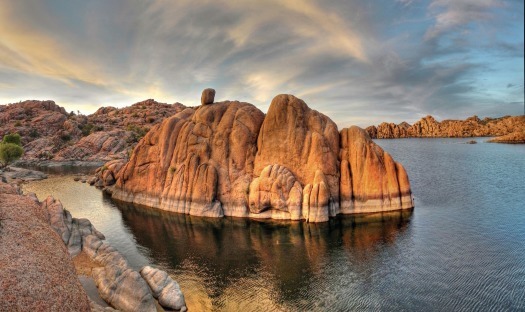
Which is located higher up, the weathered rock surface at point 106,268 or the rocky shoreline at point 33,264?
the rocky shoreline at point 33,264

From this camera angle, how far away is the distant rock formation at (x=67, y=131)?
140750mm

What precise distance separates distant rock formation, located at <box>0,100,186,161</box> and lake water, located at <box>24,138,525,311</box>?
3475 inches

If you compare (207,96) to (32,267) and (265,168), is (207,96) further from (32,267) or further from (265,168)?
(32,267)

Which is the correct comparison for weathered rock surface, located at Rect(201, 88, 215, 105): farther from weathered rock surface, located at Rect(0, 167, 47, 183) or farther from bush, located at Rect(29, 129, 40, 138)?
bush, located at Rect(29, 129, 40, 138)

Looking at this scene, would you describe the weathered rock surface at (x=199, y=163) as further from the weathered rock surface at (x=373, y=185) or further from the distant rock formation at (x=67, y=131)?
the distant rock formation at (x=67, y=131)

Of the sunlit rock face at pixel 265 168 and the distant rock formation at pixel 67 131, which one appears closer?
the sunlit rock face at pixel 265 168

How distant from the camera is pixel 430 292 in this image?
28.4 m

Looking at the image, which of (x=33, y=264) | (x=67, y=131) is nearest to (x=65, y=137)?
(x=67, y=131)

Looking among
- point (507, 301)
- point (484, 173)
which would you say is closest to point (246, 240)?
point (507, 301)

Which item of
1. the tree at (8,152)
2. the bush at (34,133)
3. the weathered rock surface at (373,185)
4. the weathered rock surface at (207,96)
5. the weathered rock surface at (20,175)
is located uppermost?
the bush at (34,133)

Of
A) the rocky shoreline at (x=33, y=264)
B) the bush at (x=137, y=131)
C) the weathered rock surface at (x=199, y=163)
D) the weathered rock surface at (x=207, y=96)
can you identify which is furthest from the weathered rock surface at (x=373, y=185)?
A: the bush at (x=137, y=131)

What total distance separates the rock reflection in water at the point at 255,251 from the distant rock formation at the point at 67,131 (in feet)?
311

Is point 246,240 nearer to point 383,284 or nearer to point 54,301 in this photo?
point 383,284

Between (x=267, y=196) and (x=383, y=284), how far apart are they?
994 inches
